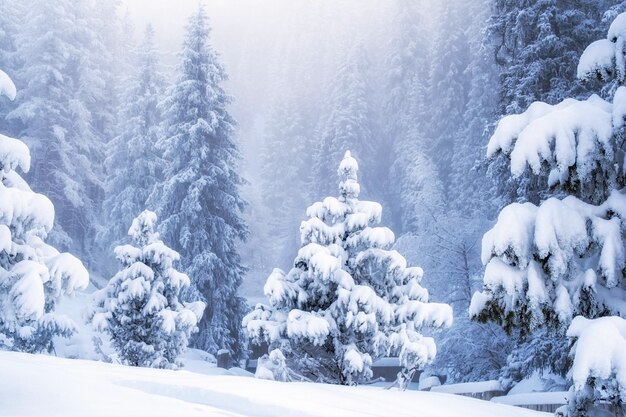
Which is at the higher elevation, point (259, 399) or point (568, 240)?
point (568, 240)

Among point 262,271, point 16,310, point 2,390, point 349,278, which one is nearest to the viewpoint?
point 2,390

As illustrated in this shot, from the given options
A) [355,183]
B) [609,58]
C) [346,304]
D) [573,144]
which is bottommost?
[346,304]

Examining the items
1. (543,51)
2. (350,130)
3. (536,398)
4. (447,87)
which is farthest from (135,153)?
(536,398)

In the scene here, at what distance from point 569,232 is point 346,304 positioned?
7767 mm

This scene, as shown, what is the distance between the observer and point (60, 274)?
12.1 meters

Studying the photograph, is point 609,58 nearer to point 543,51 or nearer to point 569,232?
point 569,232

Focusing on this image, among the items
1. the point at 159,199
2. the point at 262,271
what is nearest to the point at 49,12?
the point at 159,199

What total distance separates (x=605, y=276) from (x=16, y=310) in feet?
31.8

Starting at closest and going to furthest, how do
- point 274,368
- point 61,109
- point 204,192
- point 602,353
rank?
point 602,353
point 274,368
point 204,192
point 61,109

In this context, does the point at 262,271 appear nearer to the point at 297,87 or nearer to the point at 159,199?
the point at 297,87

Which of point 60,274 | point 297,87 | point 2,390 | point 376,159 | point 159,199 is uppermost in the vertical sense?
point 297,87

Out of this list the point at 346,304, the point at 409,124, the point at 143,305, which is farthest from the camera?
the point at 409,124

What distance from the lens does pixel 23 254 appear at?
12125 millimetres

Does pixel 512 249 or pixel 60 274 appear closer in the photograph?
pixel 512 249
